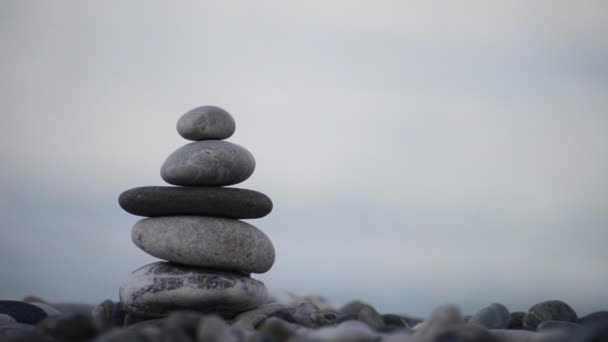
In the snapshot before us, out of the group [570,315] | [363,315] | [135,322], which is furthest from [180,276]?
[570,315]

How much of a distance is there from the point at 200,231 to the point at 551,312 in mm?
4781

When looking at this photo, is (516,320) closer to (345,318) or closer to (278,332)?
(345,318)

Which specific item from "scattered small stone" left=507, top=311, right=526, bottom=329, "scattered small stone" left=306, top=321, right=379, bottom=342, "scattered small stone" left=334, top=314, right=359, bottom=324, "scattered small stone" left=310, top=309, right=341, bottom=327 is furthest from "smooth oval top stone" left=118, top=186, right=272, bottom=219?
"scattered small stone" left=507, top=311, right=526, bottom=329

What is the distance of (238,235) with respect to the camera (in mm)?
8258

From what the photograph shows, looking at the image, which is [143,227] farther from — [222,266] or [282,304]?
[282,304]

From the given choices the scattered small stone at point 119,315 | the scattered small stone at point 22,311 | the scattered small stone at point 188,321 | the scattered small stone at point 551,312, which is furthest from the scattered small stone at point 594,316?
the scattered small stone at point 22,311

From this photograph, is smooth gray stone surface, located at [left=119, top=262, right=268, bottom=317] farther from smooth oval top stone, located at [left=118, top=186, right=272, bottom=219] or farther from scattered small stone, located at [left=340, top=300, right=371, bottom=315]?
scattered small stone, located at [left=340, top=300, right=371, bottom=315]

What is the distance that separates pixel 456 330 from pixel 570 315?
4541mm

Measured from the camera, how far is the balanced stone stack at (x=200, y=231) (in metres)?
8.04

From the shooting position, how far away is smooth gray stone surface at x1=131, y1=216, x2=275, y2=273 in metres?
8.06

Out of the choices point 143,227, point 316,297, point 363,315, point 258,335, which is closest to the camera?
point 258,335

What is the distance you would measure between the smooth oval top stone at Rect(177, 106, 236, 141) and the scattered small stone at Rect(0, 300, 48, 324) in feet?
10.4

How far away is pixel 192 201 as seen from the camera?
817 cm

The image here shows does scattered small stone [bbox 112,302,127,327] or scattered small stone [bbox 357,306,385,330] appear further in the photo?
scattered small stone [bbox 112,302,127,327]
